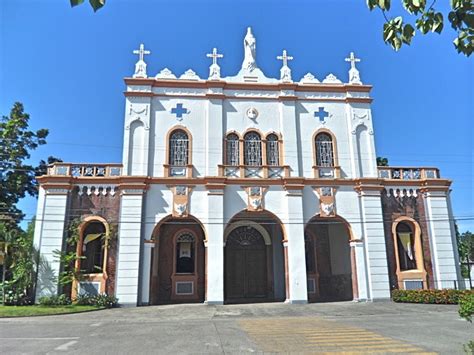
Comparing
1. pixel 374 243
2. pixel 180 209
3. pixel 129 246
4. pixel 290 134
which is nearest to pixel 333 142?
pixel 290 134

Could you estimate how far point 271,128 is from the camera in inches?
771

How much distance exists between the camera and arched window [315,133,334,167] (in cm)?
1952

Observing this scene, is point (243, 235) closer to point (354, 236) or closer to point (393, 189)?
point (354, 236)

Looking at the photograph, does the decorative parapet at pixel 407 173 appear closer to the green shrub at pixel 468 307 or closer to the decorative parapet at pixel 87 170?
the decorative parapet at pixel 87 170

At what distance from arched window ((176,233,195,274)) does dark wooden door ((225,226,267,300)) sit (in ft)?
6.26

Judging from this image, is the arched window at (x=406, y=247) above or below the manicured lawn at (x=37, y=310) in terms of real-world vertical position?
above

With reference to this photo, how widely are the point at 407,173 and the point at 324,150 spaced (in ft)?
14.8

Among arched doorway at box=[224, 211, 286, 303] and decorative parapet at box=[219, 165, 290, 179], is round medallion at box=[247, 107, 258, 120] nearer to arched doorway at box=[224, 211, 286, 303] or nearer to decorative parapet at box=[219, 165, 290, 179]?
decorative parapet at box=[219, 165, 290, 179]

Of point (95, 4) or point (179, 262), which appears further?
point (179, 262)

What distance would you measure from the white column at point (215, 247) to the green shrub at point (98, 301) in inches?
163

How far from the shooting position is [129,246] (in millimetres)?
17156

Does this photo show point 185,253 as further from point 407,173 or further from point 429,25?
point 429,25

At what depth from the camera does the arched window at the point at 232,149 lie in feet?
62.5

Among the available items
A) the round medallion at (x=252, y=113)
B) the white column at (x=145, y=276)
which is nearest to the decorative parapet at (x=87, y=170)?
the white column at (x=145, y=276)
